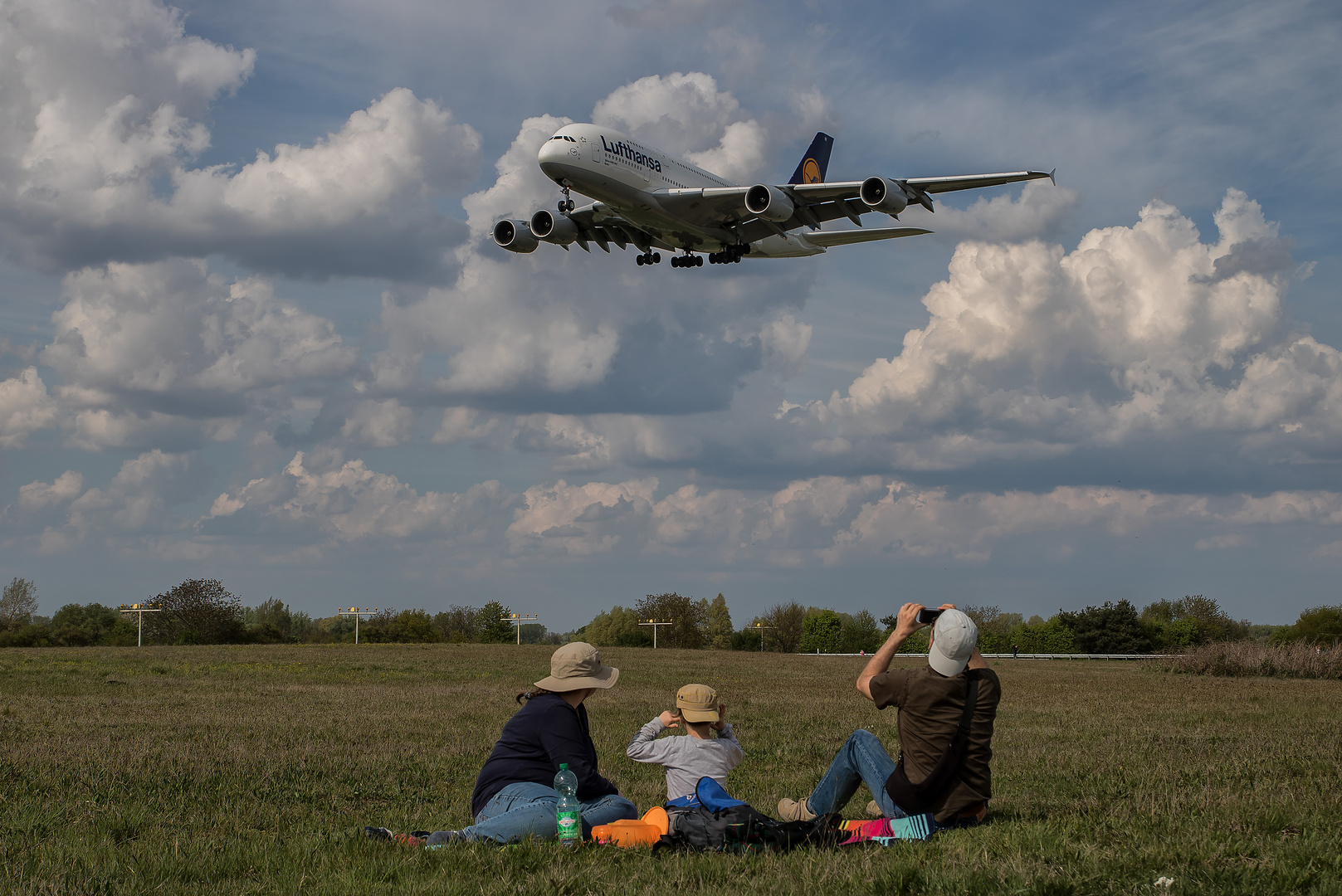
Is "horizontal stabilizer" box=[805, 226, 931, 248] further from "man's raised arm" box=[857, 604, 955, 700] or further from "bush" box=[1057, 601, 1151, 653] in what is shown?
"bush" box=[1057, 601, 1151, 653]

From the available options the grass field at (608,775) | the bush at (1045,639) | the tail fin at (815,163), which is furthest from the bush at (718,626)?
the grass field at (608,775)

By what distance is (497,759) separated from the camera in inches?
275

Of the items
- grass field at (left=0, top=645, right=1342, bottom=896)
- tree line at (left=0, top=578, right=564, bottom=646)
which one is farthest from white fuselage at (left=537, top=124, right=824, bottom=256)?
tree line at (left=0, top=578, right=564, bottom=646)

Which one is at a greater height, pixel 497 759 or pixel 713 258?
pixel 713 258

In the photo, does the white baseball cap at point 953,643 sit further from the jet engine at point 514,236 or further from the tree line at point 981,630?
the tree line at point 981,630

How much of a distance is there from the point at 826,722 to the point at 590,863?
11.3 metres

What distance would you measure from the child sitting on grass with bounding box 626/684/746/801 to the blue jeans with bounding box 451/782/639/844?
0.46 metres

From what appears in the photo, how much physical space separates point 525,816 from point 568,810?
0.29 m

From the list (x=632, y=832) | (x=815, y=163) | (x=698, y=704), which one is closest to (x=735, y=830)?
(x=632, y=832)

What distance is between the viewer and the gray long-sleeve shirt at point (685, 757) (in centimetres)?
700

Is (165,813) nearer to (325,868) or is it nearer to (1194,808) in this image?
(325,868)

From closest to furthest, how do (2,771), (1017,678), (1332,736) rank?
1. (2,771)
2. (1332,736)
3. (1017,678)

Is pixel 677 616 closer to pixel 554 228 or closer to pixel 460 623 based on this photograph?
pixel 460 623

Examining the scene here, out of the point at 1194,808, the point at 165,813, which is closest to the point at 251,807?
the point at 165,813
